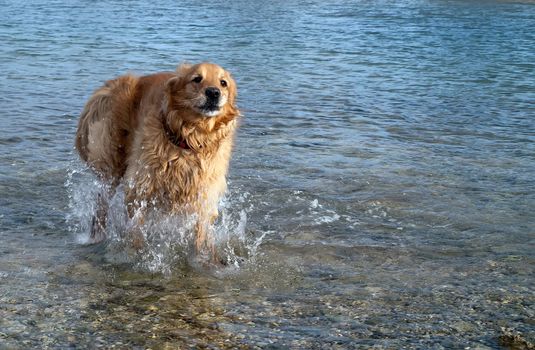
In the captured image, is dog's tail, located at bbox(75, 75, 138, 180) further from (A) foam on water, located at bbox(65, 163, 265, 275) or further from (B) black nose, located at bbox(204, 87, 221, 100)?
(B) black nose, located at bbox(204, 87, 221, 100)

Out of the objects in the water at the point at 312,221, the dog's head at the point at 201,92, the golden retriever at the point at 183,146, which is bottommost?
the water at the point at 312,221

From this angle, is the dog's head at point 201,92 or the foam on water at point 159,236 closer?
the dog's head at point 201,92

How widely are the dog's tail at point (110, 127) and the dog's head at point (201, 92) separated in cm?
76

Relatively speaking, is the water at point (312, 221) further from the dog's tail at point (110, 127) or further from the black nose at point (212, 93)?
the black nose at point (212, 93)

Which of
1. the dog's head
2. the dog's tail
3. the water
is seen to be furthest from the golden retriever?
the water

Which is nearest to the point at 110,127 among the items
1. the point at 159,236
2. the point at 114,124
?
the point at 114,124

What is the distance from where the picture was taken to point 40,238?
261 inches

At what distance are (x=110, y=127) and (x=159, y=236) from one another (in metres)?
1.07

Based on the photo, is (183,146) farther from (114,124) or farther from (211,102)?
(114,124)

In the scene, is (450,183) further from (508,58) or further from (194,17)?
(194,17)

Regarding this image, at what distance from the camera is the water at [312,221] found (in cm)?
507


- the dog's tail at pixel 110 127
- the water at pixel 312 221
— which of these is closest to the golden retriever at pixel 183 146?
the dog's tail at pixel 110 127

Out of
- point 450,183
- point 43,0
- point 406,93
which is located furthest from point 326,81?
point 43,0

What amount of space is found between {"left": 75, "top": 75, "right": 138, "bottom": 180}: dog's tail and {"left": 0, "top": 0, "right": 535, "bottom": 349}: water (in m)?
0.29
